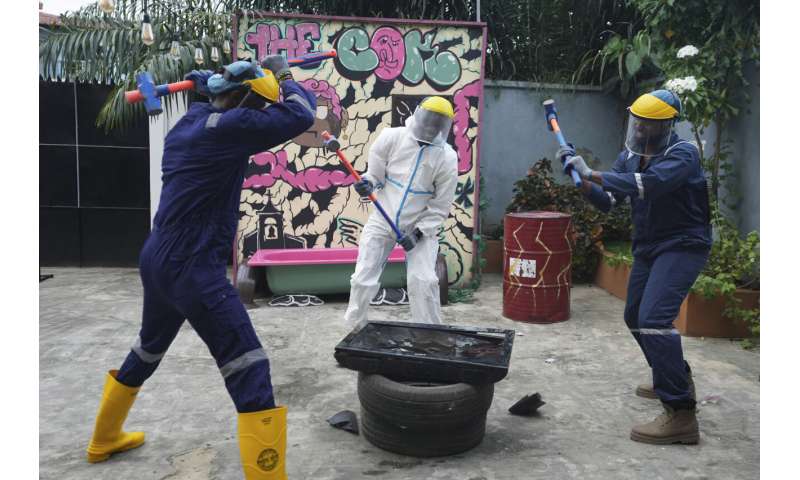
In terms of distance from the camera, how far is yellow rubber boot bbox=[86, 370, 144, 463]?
11.1 feet

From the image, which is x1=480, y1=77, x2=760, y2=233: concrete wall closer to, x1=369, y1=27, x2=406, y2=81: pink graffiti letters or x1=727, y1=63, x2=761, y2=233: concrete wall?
x1=369, y1=27, x2=406, y2=81: pink graffiti letters

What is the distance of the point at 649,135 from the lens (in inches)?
149

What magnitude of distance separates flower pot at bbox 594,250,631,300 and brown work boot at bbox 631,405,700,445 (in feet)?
12.1

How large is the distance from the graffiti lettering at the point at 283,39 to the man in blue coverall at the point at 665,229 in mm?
5103

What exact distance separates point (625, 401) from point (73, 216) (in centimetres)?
801

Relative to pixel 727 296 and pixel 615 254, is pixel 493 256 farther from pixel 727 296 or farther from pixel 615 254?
pixel 727 296

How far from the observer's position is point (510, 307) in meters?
6.82

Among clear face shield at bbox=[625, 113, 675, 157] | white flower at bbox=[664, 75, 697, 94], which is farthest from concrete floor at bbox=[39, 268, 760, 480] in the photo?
white flower at bbox=[664, 75, 697, 94]

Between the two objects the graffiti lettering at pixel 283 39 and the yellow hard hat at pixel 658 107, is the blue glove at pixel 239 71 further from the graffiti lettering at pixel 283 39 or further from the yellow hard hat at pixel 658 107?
the graffiti lettering at pixel 283 39

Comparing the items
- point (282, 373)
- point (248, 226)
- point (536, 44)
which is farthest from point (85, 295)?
point (536, 44)

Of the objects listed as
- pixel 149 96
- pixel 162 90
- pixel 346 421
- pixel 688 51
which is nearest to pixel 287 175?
pixel 688 51

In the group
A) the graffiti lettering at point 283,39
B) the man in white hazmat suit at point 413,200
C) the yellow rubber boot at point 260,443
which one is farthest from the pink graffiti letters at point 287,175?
the yellow rubber boot at point 260,443

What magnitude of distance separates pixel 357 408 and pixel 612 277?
4.74 metres

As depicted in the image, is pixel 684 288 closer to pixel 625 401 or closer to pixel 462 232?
pixel 625 401
